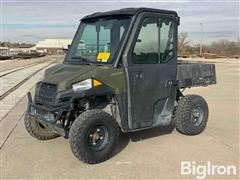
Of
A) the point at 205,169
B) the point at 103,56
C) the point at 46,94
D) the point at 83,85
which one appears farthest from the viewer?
the point at 103,56

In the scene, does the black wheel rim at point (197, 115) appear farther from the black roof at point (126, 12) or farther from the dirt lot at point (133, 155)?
the black roof at point (126, 12)

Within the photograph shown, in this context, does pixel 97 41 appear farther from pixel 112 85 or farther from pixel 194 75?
pixel 194 75

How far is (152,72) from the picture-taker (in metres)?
6.49

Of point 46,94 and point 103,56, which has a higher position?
point 103,56

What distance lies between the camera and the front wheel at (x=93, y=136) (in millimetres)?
5574

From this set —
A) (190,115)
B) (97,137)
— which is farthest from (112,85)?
(190,115)

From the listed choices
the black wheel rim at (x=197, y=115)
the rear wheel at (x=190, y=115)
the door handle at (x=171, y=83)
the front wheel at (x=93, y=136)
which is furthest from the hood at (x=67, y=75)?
the black wheel rim at (x=197, y=115)

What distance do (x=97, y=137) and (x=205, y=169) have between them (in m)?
1.67

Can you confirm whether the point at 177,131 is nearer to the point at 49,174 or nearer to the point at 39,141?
the point at 39,141

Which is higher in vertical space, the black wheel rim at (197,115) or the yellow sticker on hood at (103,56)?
the yellow sticker on hood at (103,56)

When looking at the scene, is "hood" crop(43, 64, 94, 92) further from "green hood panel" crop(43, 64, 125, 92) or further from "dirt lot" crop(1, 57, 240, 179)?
"dirt lot" crop(1, 57, 240, 179)

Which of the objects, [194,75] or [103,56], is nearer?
[103,56]

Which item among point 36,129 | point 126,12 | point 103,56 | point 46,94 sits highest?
point 126,12

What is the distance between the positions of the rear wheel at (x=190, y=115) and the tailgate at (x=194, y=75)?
293mm
